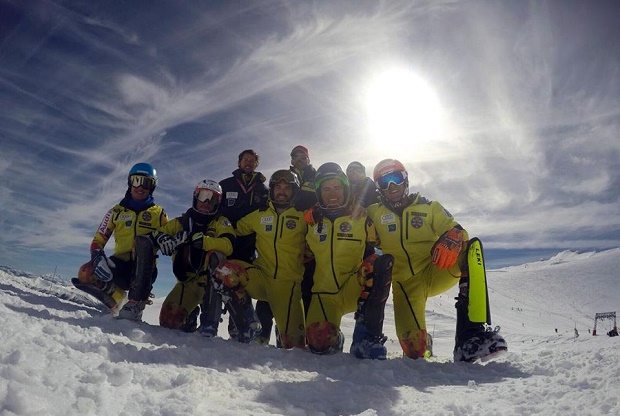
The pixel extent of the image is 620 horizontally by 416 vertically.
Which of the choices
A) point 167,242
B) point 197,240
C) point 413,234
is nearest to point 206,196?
point 197,240

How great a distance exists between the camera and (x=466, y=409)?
2590 mm

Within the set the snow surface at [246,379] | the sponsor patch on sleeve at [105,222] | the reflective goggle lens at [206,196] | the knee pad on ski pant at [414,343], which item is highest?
the reflective goggle lens at [206,196]

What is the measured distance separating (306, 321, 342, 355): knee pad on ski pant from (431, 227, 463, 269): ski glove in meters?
1.73

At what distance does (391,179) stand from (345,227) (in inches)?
41.0

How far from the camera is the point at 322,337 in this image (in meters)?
5.35

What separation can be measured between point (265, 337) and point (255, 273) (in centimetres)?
136

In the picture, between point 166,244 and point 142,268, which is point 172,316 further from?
point 166,244

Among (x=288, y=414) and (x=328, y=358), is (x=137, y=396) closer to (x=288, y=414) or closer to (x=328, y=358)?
(x=288, y=414)

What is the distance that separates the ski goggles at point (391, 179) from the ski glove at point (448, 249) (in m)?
1.17

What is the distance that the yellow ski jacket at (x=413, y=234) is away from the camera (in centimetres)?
589

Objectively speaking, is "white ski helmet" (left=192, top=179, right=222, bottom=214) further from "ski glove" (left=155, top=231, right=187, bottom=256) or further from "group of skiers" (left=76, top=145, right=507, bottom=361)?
"ski glove" (left=155, top=231, right=187, bottom=256)

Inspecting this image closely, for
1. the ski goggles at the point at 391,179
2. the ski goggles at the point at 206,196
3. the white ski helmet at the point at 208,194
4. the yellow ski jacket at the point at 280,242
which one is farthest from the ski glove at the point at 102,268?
the ski goggles at the point at 391,179

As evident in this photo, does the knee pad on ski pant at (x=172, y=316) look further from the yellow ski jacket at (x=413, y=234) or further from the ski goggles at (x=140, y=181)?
the yellow ski jacket at (x=413, y=234)

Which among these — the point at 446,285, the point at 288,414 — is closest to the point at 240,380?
the point at 288,414
